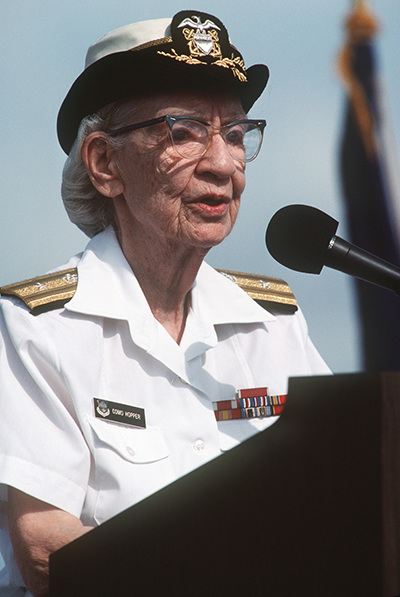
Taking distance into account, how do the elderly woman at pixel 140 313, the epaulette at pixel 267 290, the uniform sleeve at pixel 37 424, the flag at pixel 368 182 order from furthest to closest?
the flag at pixel 368 182, the epaulette at pixel 267 290, the elderly woman at pixel 140 313, the uniform sleeve at pixel 37 424

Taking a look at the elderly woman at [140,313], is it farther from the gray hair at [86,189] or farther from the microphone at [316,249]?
the microphone at [316,249]

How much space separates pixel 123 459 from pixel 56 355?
0.31 metres

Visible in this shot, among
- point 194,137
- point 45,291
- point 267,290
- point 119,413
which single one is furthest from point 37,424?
point 267,290

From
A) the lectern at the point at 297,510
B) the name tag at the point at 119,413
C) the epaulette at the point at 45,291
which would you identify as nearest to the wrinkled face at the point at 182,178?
the epaulette at the point at 45,291

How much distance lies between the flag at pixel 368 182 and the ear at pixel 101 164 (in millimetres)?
5698

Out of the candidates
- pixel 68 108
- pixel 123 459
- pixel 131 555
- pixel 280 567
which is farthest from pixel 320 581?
pixel 68 108

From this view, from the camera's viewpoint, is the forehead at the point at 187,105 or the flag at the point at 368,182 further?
the flag at the point at 368,182

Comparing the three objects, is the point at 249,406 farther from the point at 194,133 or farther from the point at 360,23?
the point at 360,23

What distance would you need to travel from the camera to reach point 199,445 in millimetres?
1794

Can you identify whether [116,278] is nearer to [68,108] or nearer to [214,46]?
[68,108]

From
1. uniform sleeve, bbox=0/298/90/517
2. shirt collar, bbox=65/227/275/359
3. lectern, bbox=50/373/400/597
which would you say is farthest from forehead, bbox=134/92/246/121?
lectern, bbox=50/373/400/597

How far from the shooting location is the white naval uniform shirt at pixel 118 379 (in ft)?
5.11

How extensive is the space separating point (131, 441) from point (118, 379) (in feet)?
0.63

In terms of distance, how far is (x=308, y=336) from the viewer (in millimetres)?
2328
